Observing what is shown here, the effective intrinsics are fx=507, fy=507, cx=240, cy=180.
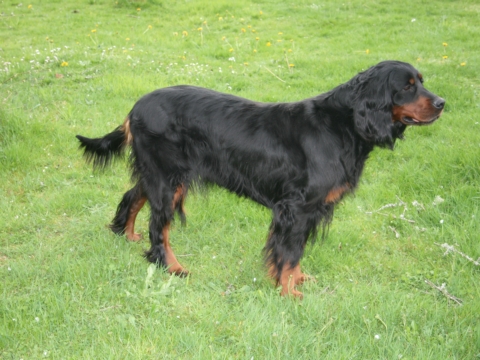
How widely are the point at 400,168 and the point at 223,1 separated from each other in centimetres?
783

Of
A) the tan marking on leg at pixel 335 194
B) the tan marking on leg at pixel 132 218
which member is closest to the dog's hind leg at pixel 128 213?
the tan marking on leg at pixel 132 218

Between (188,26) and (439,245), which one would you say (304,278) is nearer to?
(439,245)

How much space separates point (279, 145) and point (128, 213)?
1416mm

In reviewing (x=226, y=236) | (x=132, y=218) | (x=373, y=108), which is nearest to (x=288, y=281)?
(x=226, y=236)

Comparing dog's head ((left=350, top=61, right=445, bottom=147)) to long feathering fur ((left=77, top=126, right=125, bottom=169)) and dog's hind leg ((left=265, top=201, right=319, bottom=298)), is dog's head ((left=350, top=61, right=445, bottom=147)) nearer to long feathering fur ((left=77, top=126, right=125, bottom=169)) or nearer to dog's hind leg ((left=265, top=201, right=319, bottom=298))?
dog's hind leg ((left=265, top=201, right=319, bottom=298))

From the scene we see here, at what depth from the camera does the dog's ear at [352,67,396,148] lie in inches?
128

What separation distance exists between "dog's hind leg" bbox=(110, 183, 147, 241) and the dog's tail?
324 mm

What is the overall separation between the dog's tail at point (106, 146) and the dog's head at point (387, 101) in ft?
5.87

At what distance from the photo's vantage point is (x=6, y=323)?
2.92 metres

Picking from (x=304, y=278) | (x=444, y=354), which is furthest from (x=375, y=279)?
(x=444, y=354)

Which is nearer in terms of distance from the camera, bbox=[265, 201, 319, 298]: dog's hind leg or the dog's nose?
the dog's nose

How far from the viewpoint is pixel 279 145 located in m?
3.43

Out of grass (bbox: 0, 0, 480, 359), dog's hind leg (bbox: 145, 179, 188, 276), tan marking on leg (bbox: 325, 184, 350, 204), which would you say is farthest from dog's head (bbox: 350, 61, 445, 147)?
dog's hind leg (bbox: 145, 179, 188, 276)

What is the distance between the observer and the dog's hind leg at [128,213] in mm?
4062
